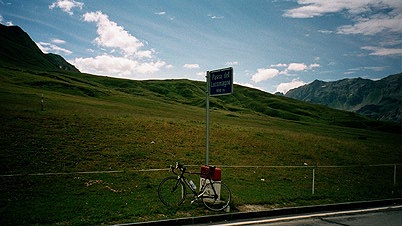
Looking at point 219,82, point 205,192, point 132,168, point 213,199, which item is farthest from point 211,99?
point 213,199

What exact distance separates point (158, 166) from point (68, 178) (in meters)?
5.46

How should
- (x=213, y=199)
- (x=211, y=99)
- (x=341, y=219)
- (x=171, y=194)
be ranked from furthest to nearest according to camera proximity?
(x=211, y=99) < (x=171, y=194) < (x=213, y=199) < (x=341, y=219)

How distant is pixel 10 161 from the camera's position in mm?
15211

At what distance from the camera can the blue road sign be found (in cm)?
1151

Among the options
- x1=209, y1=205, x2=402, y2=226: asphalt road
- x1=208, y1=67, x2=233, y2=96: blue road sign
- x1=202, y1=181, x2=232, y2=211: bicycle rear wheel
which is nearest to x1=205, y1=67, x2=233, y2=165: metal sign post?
x1=208, y1=67, x2=233, y2=96: blue road sign

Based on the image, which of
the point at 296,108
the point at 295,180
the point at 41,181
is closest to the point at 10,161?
the point at 41,181

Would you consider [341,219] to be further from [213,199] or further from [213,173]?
[213,173]

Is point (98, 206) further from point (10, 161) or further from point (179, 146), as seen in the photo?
point (179, 146)

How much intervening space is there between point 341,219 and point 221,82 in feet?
21.7

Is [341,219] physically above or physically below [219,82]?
below

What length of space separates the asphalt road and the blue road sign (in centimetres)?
488

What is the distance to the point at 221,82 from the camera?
1184 centimetres

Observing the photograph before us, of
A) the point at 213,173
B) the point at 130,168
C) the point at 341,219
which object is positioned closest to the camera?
the point at 341,219

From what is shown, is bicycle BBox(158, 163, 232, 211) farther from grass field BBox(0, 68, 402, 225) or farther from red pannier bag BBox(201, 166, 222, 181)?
grass field BBox(0, 68, 402, 225)
